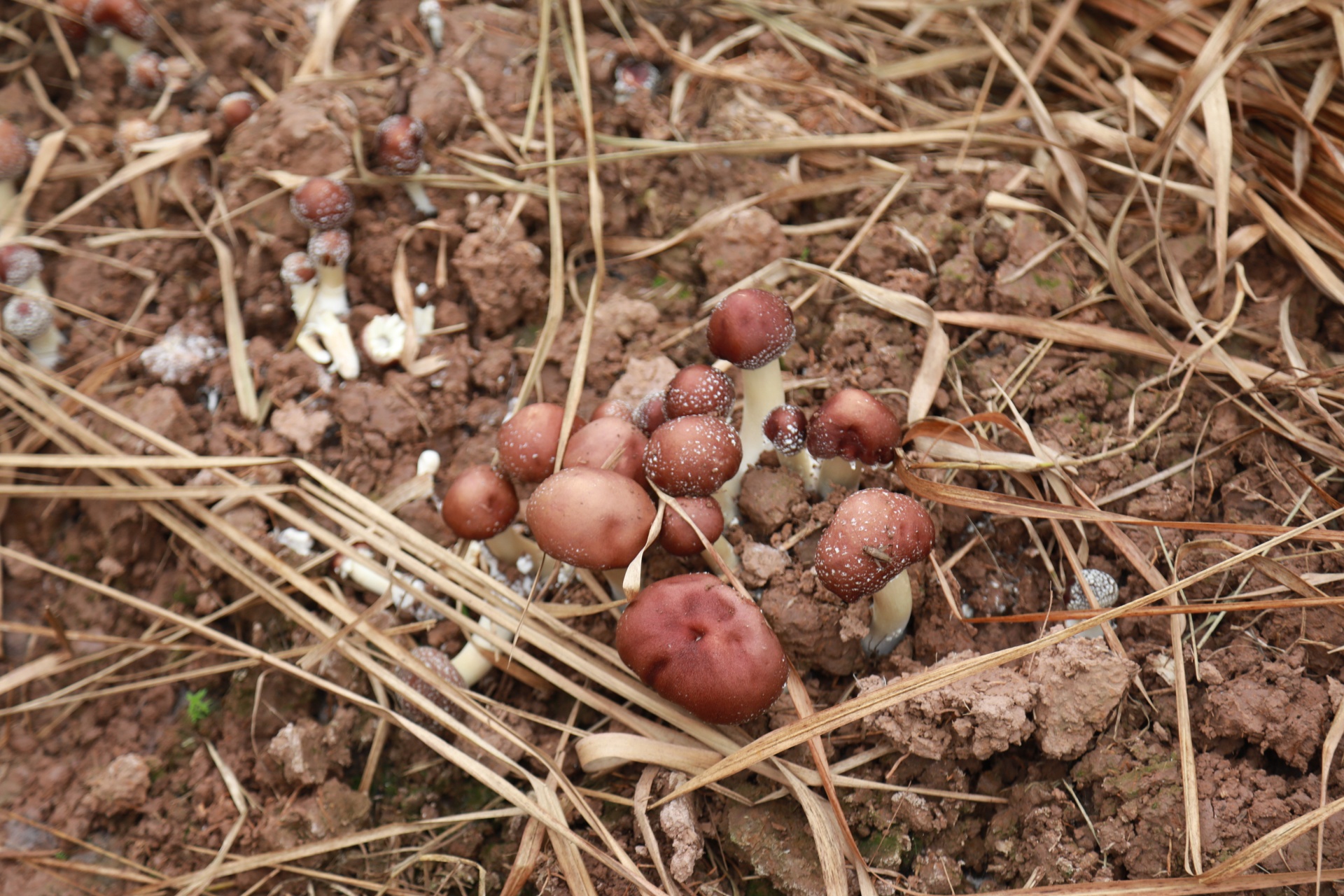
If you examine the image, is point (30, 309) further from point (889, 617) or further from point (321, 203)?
point (889, 617)

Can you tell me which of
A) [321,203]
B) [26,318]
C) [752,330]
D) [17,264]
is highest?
[752,330]

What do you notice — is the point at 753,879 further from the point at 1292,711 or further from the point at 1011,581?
the point at 1292,711

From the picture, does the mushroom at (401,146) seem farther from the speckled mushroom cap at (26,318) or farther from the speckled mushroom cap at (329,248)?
the speckled mushroom cap at (26,318)

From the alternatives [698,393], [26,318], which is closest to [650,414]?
[698,393]

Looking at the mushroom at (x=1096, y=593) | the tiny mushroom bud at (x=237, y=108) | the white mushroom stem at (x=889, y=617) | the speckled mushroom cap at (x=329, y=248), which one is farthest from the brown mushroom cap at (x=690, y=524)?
the tiny mushroom bud at (x=237, y=108)

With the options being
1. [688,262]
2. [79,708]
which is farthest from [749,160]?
[79,708]
